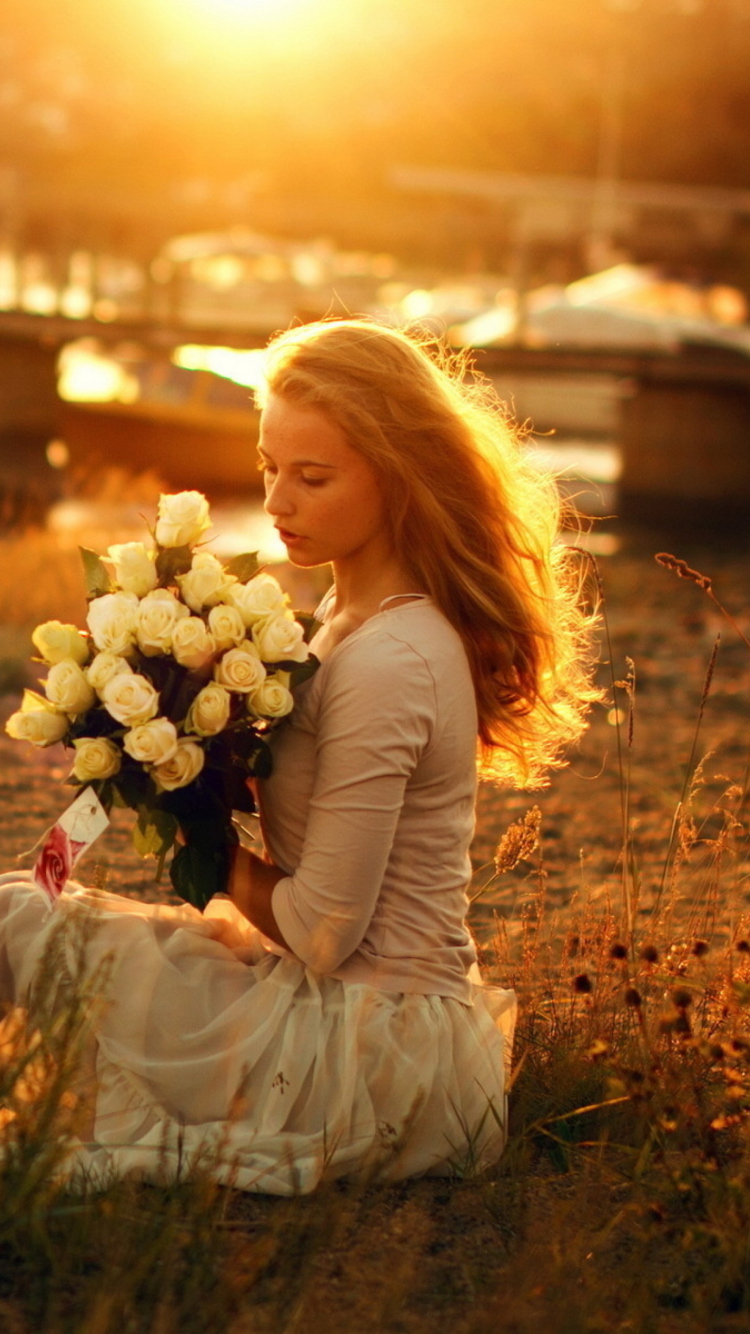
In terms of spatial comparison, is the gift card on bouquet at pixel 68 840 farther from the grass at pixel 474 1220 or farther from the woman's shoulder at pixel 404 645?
the woman's shoulder at pixel 404 645

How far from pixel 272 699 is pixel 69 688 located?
32 cm

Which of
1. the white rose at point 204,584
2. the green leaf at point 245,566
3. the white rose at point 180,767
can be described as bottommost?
the white rose at point 180,767

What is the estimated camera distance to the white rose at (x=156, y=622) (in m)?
2.79

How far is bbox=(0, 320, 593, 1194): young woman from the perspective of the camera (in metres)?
2.78

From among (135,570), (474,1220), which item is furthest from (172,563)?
(474,1220)

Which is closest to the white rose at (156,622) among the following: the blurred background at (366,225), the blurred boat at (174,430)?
the blurred background at (366,225)

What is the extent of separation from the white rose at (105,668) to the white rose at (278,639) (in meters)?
0.21

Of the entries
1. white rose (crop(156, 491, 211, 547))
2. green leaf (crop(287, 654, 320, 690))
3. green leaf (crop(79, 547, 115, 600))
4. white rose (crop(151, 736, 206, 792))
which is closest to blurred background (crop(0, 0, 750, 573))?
green leaf (crop(79, 547, 115, 600))

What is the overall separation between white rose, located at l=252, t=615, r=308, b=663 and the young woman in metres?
0.08

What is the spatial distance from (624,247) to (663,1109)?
33843 millimetres

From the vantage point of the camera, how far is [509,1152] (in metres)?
3.01

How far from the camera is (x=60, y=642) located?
285 centimetres

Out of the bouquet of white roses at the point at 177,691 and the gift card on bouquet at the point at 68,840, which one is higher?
the bouquet of white roses at the point at 177,691

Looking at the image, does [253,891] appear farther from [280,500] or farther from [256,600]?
[280,500]
